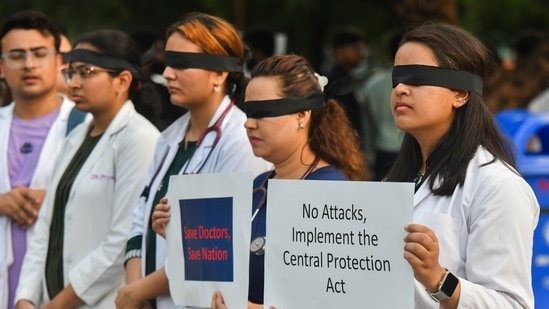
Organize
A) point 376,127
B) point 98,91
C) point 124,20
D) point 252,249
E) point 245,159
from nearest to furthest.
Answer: point 252,249
point 245,159
point 98,91
point 376,127
point 124,20

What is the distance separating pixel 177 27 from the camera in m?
5.25

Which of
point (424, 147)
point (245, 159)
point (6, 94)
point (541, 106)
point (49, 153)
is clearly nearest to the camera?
point (424, 147)

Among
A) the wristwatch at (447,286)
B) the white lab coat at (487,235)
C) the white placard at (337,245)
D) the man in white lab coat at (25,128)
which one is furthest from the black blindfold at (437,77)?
the man in white lab coat at (25,128)

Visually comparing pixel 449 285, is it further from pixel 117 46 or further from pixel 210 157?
pixel 117 46

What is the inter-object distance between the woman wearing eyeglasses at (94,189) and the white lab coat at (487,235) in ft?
7.07

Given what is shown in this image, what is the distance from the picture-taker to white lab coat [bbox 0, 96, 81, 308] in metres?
6.21

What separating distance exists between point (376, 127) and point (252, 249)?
7.33 meters

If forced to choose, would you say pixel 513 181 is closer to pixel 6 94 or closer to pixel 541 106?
pixel 6 94

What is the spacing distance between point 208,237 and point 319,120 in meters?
0.67

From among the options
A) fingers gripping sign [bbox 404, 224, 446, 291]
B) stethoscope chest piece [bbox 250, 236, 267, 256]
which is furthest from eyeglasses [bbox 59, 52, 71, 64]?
fingers gripping sign [bbox 404, 224, 446, 291]

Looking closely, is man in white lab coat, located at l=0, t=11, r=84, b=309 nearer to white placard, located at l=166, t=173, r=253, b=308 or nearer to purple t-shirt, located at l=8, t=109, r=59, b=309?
purple t-shirt, located at l=8, t=109, r=59, b=309

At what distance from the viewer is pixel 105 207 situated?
568 cm

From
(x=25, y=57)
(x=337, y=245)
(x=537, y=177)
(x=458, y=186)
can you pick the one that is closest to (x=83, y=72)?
(x=25, y=57)

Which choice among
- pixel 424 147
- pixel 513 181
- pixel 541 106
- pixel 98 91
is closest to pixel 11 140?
pixel 98 91
